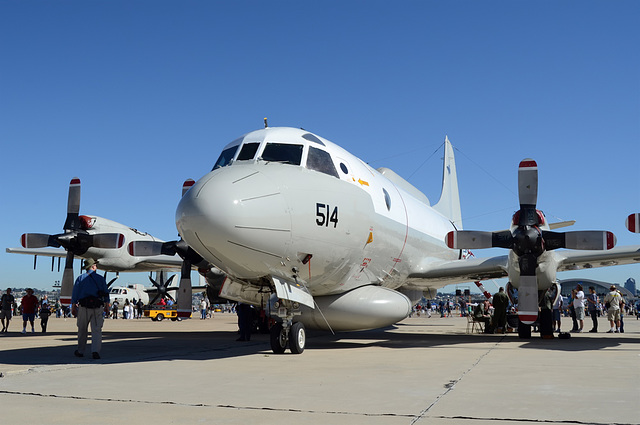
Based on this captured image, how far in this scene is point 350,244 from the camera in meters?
12.3

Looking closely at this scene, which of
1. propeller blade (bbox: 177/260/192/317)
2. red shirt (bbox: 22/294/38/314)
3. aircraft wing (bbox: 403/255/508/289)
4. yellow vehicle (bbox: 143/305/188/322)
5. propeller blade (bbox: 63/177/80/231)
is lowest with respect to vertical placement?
yellow vehicle (bbox: 143/305/188/322)

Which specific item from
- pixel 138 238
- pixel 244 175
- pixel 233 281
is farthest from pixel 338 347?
pixel 138 238

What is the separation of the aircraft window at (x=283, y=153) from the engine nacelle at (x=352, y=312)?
3374 millimetres

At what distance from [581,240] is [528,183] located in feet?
5.89

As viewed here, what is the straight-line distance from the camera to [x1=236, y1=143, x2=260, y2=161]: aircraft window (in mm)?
11656

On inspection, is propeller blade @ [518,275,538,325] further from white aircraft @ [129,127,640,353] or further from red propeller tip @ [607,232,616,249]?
red propeller tip @ [607,232,616,249]

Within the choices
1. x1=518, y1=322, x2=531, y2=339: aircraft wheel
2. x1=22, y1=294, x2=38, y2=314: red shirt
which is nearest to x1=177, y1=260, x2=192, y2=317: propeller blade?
x1=518, y1=322, x2=531, y2=339: aircraft wheel

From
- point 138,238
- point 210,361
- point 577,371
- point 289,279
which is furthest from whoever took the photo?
point 138,238

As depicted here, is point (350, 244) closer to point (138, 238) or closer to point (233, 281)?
point (233, 281)

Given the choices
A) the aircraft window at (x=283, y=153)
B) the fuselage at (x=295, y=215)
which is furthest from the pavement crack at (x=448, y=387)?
the aircraft window at (x=283, y=153)

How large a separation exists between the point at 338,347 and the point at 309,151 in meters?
4.42

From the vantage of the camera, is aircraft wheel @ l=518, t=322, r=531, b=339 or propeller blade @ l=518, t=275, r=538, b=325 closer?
propeller blade @ l=518, t=275, r=538, b=325

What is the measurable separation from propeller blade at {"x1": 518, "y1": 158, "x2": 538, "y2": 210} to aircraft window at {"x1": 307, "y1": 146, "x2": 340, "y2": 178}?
4976 millimetres

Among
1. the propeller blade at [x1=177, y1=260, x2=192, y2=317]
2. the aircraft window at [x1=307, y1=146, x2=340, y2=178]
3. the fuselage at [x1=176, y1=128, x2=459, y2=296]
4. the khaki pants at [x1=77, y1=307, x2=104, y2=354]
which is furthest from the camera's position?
the propeller blade at [x1=177, y1=260, x2=192, y2=317]
